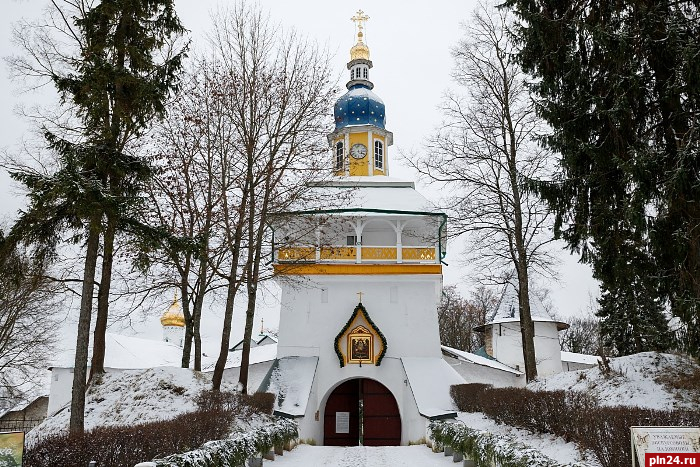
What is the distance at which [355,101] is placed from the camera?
83.0ft

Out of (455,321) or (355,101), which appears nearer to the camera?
(355,101)

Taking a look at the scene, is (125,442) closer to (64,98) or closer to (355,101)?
(64,98)

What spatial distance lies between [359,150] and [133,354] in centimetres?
1796

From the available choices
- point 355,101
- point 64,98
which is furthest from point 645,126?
point 355,101

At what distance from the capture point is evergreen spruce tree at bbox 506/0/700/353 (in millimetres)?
9805

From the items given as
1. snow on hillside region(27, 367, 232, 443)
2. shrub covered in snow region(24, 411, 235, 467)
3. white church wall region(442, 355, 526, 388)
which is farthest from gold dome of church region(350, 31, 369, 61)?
shrub covered in snow region(24, 411, 235, 467)

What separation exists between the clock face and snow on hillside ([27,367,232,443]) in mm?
11927

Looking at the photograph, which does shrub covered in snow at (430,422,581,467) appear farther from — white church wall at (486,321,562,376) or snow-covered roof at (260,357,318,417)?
white church wall at (486,321,562,376)

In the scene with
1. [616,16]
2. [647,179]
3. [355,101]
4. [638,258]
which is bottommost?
[638,258]

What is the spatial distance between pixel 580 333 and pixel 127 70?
47445mm

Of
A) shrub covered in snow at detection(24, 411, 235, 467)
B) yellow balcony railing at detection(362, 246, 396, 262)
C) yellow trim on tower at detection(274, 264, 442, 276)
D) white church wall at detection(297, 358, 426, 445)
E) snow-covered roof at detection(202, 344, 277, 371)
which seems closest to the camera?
shrub covered in snow at detection(24, 411, 235, 467)

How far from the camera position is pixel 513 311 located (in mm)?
30109

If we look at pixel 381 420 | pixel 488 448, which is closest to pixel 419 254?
pixel 381 420

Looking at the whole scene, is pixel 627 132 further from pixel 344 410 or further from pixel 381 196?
pixel 344 410
